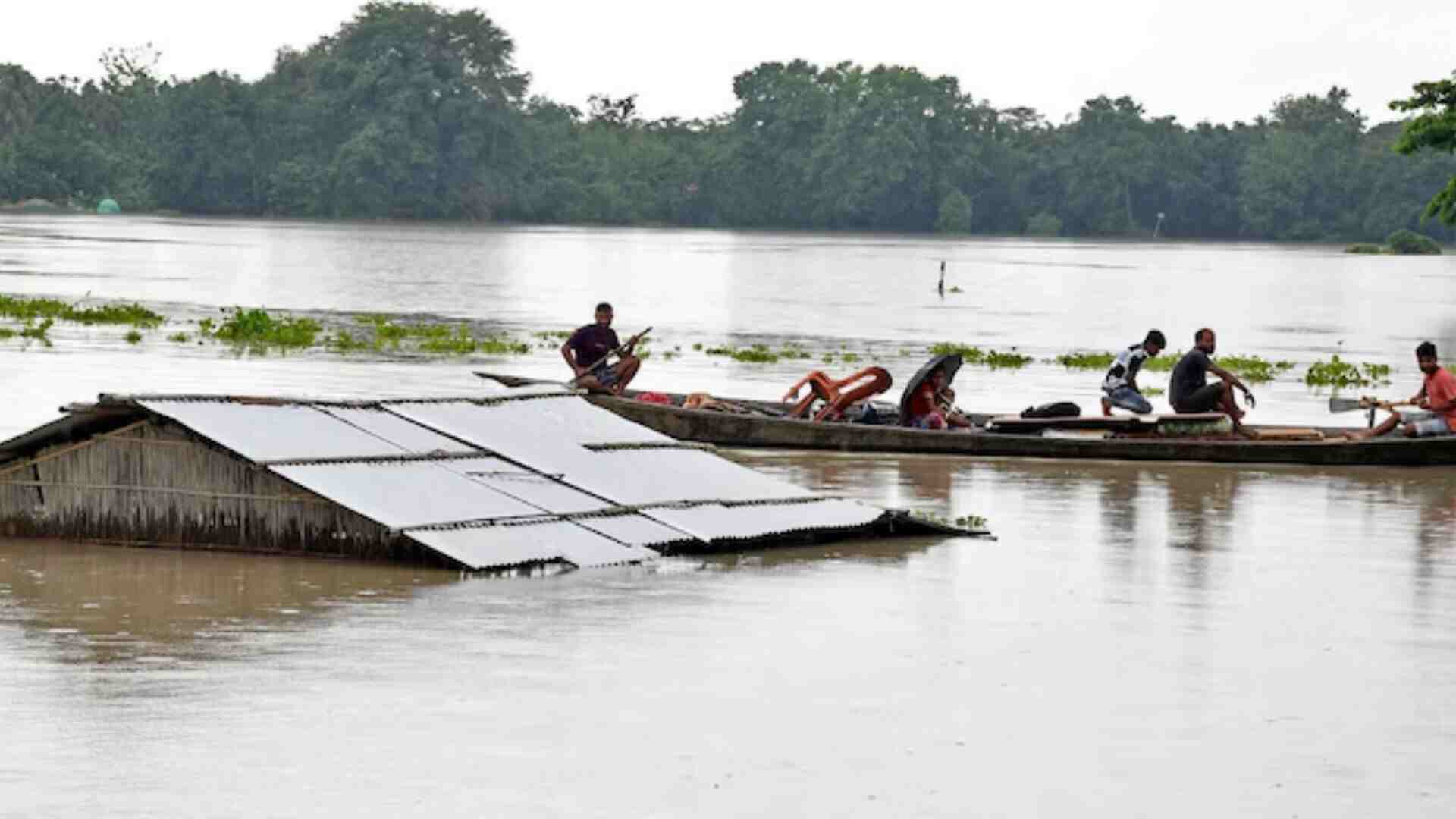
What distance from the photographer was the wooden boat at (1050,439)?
2264 cm

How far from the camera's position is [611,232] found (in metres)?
178

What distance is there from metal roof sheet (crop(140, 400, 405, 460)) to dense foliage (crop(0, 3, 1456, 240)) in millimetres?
145556

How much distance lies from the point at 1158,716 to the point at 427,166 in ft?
507

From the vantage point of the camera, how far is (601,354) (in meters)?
24.5

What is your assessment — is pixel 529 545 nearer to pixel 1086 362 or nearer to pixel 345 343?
pixel 345 343

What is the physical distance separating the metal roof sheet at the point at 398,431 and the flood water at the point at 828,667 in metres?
1.47

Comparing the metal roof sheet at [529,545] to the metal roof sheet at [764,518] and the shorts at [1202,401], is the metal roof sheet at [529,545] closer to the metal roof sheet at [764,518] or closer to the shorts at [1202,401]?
the metal roof sheet at [764,518]

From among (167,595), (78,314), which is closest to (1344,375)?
(78,314)

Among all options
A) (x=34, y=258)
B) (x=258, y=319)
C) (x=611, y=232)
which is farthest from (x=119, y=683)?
(x=611, y=232)

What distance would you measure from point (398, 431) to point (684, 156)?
172486 millimetres

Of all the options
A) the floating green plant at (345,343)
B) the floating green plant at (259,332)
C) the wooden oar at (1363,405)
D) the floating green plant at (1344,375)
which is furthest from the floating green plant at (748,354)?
the wooden oar at (1363,405)

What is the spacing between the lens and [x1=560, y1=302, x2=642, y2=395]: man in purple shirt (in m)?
24.3

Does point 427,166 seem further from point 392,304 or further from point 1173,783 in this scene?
point 1173,783

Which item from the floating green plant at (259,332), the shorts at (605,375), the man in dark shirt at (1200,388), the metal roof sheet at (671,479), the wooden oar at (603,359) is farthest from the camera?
the floating green plant at (259,332)
